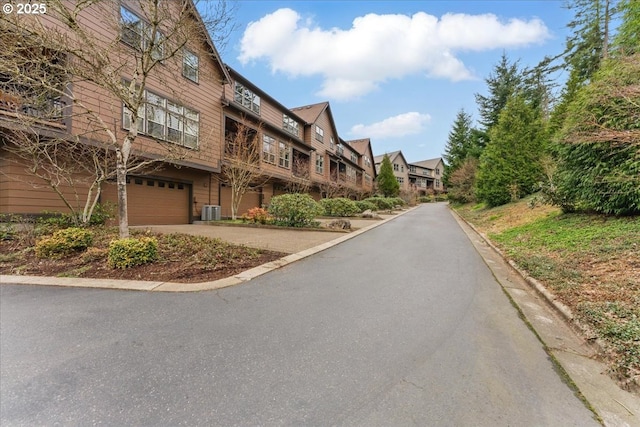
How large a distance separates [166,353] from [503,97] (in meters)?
42.1

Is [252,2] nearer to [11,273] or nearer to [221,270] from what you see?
[221,270]

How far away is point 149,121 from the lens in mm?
12070

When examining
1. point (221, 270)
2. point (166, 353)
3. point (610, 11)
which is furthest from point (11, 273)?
point (610, 11)

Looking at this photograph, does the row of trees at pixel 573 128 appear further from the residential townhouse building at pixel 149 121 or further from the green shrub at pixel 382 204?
the residential townhouse building at pixel 149 121

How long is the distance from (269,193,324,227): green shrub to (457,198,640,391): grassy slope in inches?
279

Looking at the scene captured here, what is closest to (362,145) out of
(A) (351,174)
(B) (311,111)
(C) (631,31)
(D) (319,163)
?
(A) (351,174)

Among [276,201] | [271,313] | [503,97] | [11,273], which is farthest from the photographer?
[503,97]

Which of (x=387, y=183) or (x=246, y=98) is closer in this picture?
(x=246, y=98)

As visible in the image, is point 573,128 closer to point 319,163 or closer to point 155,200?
point 155,200

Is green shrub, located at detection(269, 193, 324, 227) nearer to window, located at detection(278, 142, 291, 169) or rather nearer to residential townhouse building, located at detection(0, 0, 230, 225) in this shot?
residential townhouse building, located at detection(0, 0, 230, 225)

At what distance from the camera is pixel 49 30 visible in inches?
261

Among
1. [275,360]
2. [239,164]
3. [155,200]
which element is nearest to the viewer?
[275,360]

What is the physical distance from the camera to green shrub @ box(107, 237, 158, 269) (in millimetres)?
5691

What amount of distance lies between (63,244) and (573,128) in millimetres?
13466
